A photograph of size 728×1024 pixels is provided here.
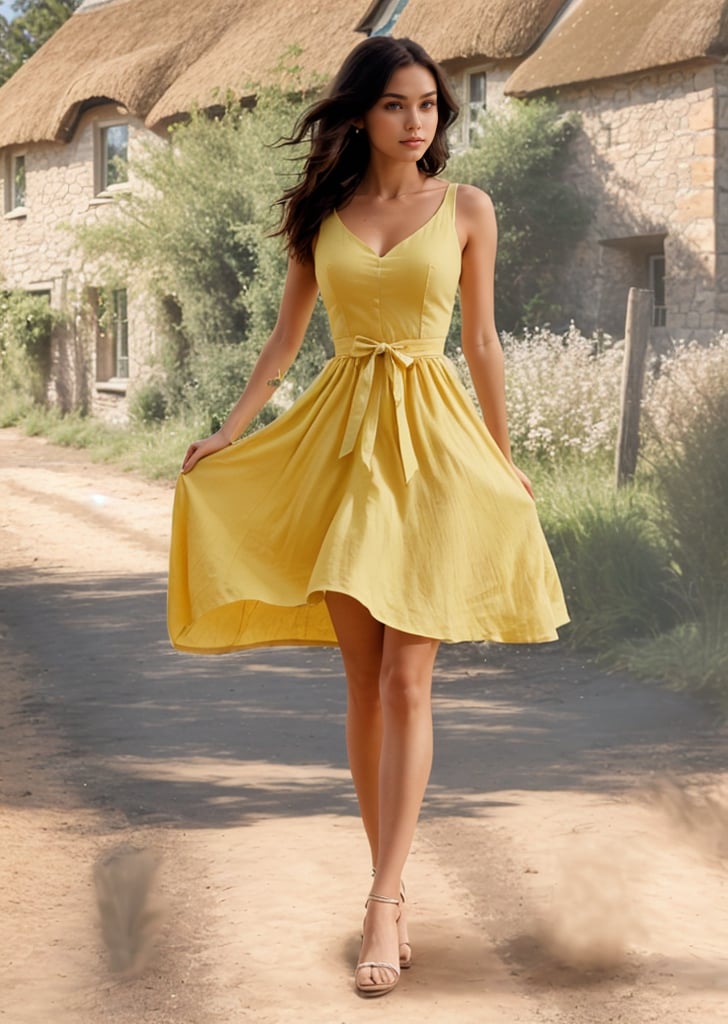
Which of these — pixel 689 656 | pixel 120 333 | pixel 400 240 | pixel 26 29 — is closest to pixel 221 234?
pixel 120 333

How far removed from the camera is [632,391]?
8805 mm

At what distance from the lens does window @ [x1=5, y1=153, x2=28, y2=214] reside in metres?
24.5

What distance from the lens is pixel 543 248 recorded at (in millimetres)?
15414

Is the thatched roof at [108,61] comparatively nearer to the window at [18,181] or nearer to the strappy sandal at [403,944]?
the window at [18,181]

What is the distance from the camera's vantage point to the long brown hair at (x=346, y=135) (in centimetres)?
321

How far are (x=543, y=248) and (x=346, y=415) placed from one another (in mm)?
12580

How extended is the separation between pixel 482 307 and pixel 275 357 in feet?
1.69

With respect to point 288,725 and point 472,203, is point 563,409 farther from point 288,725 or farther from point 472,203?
point 472,203

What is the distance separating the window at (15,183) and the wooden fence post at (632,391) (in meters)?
17.7

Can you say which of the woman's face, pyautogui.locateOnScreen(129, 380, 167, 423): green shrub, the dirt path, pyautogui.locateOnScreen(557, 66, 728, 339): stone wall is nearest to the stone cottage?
pyautogui.locateOnScreen(557, 66, 728, 339): stone wall

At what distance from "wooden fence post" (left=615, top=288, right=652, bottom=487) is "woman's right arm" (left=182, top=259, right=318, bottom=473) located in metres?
5.52

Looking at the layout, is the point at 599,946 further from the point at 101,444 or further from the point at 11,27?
the point at 11,27

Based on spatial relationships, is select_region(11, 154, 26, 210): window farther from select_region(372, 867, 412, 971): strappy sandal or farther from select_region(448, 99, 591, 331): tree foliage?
select_region(372, 867, 412, 971): strappy sandal

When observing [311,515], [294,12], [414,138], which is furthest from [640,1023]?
[294,12]
